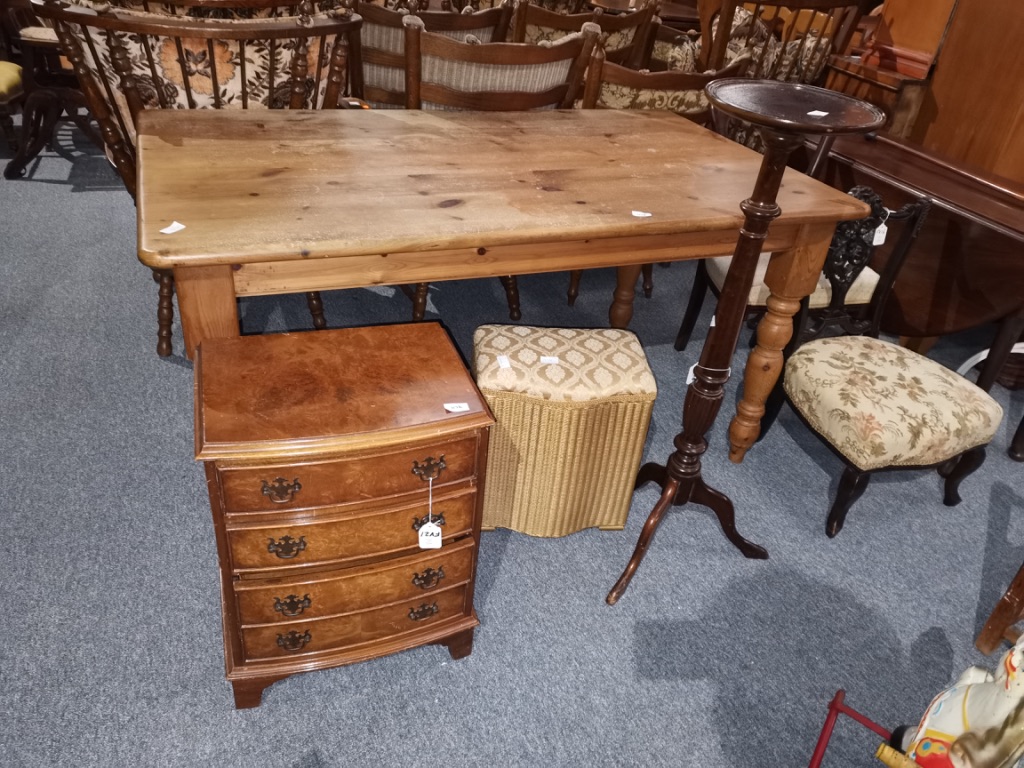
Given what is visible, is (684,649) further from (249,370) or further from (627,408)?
(249,370)

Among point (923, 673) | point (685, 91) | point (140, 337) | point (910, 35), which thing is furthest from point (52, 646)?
point (910, 35)

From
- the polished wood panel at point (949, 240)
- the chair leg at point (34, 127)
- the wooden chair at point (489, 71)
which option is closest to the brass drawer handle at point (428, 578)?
the wooden chair at point (489, 71)

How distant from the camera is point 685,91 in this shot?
2332 millimetres

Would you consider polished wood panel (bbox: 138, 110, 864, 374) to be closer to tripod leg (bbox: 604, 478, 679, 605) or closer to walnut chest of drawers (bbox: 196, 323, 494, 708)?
walnut chest of drawers (bbox: 196, 323, 494, 708)

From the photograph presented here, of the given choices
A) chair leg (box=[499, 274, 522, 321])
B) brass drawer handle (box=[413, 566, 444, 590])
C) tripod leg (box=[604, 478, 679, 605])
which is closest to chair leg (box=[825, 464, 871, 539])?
tripod leg (box=[604, 478, 679, 605])

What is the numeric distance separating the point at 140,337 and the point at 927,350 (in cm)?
303

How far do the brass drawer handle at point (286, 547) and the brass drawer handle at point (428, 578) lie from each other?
25cm

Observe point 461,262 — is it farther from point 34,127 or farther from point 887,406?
point 34,127

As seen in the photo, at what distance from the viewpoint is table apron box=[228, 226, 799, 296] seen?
1.34 metres

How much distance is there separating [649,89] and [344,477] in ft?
5.64

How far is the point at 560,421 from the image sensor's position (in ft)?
5.52

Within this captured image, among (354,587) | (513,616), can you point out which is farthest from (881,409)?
(354,587)

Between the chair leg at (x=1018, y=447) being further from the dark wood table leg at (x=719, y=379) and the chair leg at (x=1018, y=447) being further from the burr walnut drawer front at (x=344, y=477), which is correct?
the burr walnut drawer front at (x=344, y=477)

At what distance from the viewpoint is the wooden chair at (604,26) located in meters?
2.87
